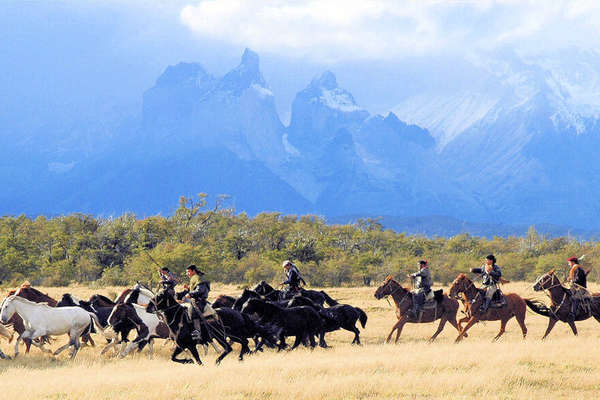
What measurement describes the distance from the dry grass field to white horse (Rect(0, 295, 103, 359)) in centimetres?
59

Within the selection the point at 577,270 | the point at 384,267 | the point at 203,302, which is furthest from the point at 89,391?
the point at 384,267

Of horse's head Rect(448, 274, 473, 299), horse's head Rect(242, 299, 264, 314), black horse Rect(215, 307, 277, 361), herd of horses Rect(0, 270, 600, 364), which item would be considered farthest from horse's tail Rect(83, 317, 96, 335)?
horse's head Rect(448, 274, 473, 299)

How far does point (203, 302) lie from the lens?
16672 millimetres

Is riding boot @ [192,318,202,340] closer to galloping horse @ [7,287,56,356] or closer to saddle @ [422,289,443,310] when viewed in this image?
galloping horse @ [7,287,56,356]

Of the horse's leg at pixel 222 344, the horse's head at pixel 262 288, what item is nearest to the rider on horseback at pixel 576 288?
the horse's head at pixel 262 288

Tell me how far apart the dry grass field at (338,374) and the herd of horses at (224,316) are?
1.61ft

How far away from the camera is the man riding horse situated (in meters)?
15.5

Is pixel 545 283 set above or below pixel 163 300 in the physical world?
above

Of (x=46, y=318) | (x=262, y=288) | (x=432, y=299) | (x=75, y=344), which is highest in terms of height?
(x=262, y=288)

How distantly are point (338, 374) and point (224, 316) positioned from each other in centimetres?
383

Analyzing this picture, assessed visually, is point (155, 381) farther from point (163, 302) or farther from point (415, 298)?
point (415, 298)

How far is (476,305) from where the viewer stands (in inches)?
802

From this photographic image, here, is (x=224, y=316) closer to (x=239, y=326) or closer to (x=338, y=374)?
(x=239, y=326)

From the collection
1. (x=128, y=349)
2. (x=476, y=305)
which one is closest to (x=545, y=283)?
(x=476, y=305)
